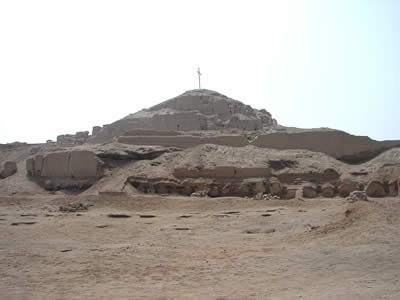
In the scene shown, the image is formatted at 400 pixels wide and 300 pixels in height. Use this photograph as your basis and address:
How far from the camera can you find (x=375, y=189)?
14875 millimetres

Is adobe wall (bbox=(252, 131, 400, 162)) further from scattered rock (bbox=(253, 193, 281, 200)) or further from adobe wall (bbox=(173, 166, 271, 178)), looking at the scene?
scattered rock (bbox=(253, 193, 281, 200))

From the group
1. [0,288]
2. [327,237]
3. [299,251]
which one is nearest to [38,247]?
[0,288]

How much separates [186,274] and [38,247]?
11.7ft

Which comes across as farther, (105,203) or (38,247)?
(105,203)

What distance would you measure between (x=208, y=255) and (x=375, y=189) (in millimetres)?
9750

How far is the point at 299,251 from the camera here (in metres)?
6.93

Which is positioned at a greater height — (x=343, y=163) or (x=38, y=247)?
(x=343, y=163)

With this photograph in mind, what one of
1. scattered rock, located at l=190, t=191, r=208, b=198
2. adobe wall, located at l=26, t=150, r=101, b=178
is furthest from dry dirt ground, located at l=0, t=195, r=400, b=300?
adobe wall, located at l=26, t=150, r=101, b=178

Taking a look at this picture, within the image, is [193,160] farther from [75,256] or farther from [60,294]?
[60,294]

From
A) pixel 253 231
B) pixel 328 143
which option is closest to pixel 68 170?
pixel 253 231

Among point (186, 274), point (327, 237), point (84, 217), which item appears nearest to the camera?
point (186, 274)

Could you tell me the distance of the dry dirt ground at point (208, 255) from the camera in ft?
16.9

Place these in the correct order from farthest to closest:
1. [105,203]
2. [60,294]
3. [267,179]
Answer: [267,179], [105,203], [60,294]

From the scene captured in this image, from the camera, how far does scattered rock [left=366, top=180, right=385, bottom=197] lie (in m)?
14.8
